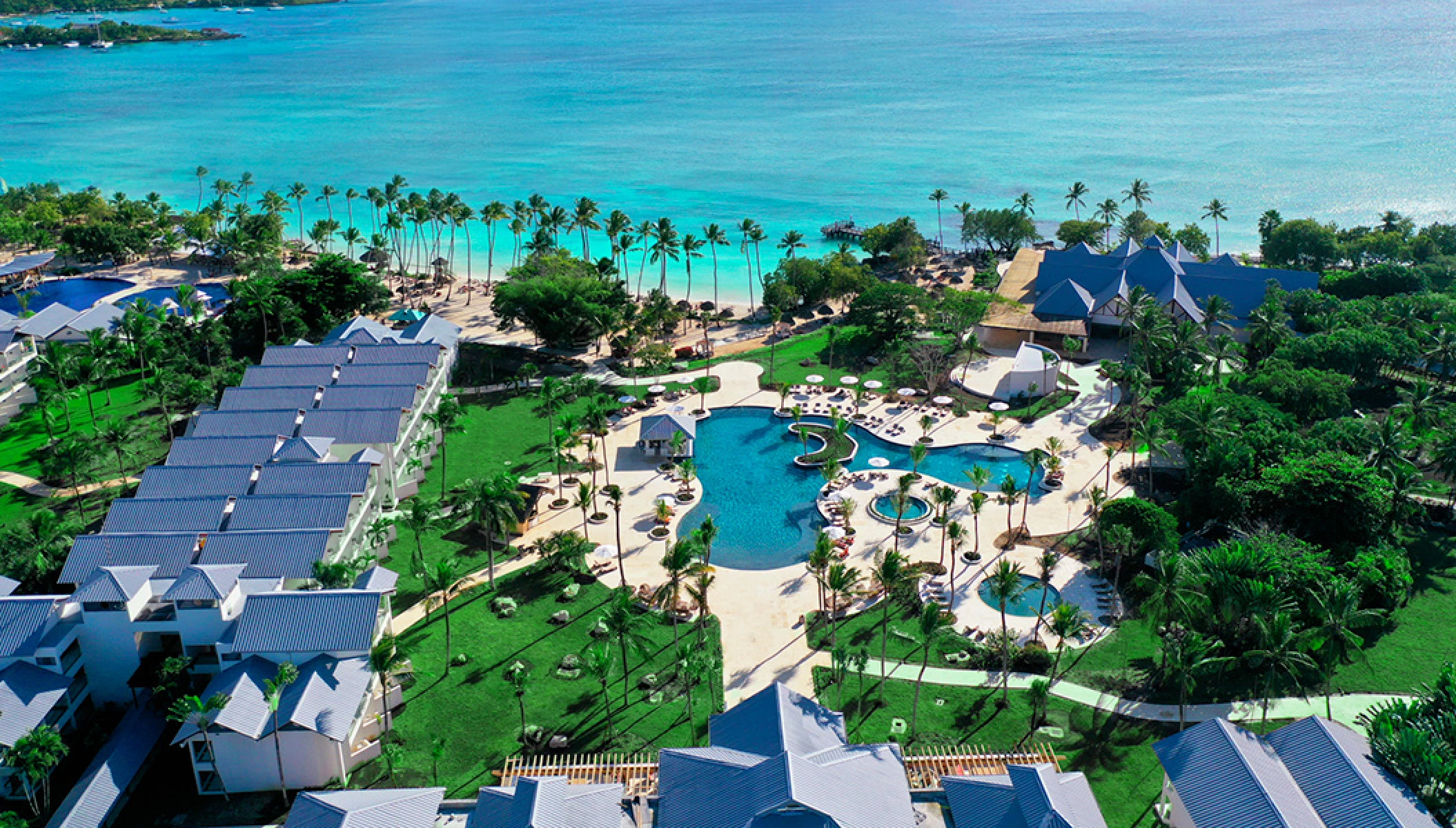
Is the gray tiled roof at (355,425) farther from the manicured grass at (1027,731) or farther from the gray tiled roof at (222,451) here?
the manicured grass at (1027,731)

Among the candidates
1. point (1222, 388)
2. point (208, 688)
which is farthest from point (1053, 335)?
point (208, 688)

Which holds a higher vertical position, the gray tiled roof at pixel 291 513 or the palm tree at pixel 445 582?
the gray tiled roof at pixel 291 513

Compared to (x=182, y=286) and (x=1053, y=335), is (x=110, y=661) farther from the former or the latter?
(x=1053, y=335)

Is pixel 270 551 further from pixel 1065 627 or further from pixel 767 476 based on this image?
pixel 1065 627

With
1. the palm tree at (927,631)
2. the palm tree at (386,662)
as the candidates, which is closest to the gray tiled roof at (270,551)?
the palm tree at (386,662)

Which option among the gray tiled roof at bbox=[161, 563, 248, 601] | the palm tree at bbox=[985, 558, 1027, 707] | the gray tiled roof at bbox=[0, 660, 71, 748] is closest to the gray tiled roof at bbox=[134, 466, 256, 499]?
the gray tiled roof at bbox=[161, 563, 248, 601]

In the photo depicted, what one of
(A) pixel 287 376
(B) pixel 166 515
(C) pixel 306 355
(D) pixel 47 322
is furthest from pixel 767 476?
(D) pixel 47 322
